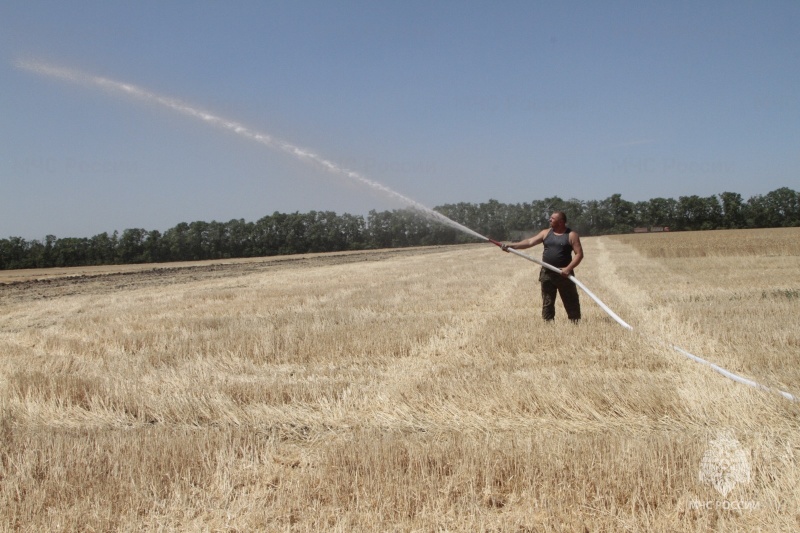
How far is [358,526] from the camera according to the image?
346cm

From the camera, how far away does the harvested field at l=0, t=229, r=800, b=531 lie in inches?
143

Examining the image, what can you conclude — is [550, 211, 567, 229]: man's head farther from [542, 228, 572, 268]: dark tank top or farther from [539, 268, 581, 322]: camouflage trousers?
[539, 268, 581, 322]: camouflage trousers

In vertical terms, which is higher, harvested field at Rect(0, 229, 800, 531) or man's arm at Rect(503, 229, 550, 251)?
man's arm at Rect(503, 229, 550, 251)

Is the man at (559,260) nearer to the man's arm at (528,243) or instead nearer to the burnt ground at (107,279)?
the man's arm at (528,243)

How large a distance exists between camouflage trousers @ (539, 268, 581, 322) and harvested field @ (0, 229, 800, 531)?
29 centimetres

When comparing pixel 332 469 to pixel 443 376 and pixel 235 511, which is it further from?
pixel 443 376

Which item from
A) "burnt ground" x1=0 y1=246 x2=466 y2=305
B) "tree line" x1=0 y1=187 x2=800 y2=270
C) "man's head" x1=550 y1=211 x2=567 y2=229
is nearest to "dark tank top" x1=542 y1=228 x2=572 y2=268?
"man's head" x1=550 y1=211 x2=567 y2=229

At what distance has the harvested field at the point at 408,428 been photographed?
3.63 m

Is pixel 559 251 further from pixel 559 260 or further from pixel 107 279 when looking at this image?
pixel 107 279

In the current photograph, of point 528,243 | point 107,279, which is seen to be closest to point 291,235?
point 107,279

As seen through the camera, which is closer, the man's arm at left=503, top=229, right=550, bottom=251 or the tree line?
the man's arm at left=503, top=229, right=550, bottom=251

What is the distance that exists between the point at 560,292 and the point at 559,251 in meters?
0.71

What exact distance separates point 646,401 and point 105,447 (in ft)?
15.7

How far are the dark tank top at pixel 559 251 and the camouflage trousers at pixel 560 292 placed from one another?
0.19m
